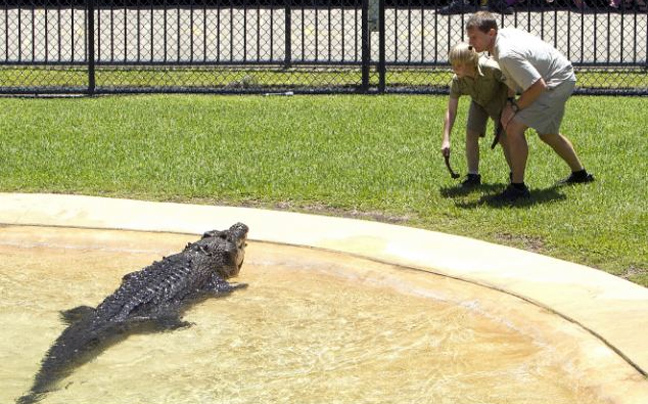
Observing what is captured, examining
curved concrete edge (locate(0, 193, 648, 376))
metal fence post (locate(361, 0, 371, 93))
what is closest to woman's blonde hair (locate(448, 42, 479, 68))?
curved concrete edge (locate(0, 193, 648, 376))

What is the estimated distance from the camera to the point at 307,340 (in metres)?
5.94

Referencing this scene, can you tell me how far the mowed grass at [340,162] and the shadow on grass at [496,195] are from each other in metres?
0.02

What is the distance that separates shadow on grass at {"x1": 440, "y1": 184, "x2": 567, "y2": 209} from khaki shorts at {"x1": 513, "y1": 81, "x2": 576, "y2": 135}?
0.42 meters

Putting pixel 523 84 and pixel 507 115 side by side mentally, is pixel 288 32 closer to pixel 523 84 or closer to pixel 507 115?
pixel 507 115

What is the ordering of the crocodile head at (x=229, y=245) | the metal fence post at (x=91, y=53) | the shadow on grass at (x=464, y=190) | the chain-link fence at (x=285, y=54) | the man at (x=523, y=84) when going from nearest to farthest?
the crocodile head at (x=229, y=245)
the man at (x=523, y=84)
the shadow on grass at (x=464, y=190)
the metal fence post at (x=91, y=53)
the chain-link fence at (x=285, y=54)

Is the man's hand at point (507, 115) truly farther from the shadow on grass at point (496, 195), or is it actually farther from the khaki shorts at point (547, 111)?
the shadow on grass at point (496, 195)

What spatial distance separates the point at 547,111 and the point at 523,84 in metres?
0.39

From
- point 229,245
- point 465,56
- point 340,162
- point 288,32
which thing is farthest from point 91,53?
point 229,245

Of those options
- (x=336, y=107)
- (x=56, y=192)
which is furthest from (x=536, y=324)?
(x=336, y=107)

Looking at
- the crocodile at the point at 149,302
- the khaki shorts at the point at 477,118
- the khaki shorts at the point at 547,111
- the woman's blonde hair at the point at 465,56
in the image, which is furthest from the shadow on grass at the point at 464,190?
the crocodile at the point at 149,302

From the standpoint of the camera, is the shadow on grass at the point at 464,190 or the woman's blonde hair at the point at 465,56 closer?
the woman's blonde hair at the point at 465,56

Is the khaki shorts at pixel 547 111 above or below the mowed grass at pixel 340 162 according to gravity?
above

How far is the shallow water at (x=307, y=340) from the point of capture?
5297 millimetres

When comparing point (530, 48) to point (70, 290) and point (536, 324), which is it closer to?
point (536, 324)
